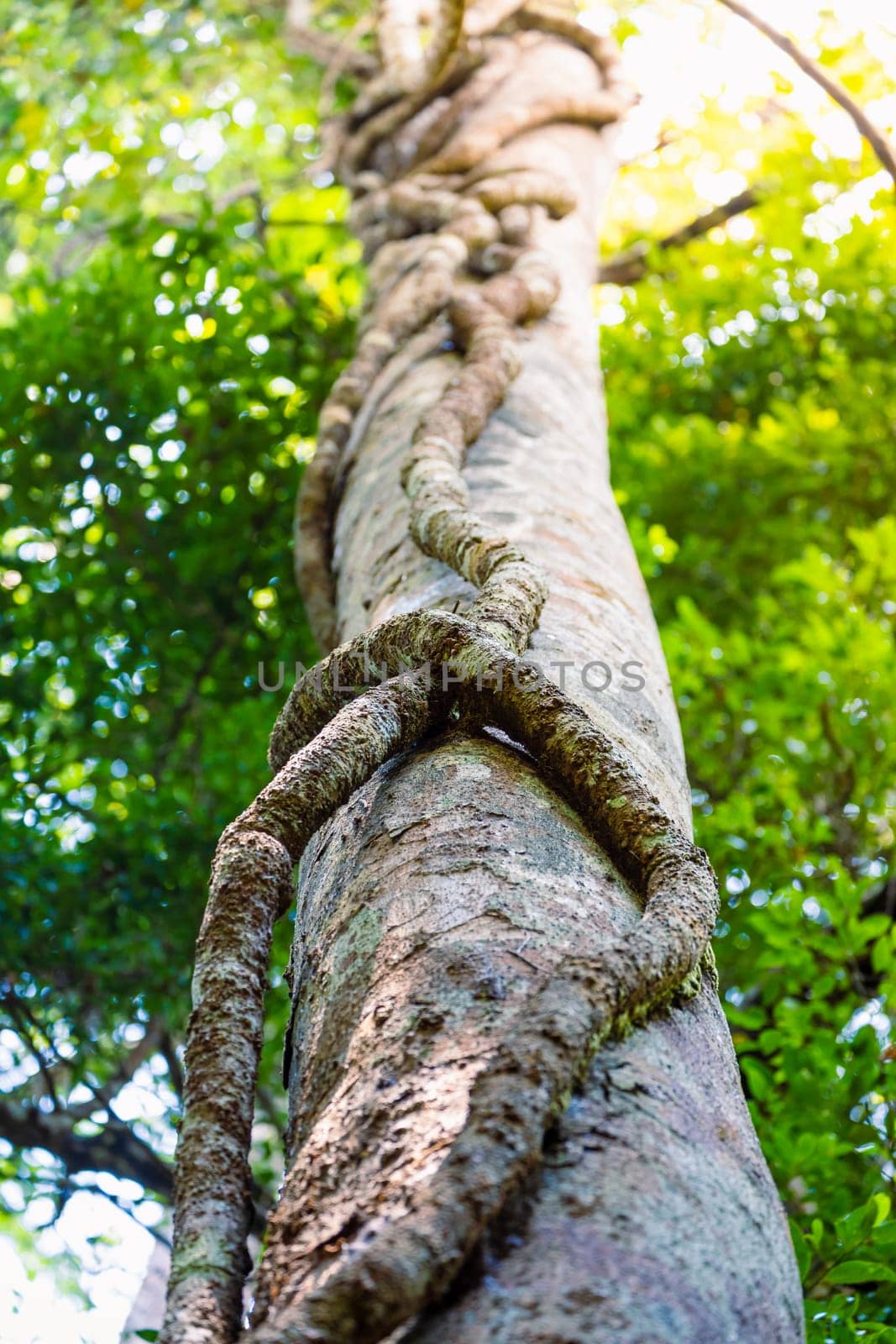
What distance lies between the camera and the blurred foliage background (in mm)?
3051

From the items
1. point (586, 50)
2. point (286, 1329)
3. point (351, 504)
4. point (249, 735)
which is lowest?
point (286, 1329)

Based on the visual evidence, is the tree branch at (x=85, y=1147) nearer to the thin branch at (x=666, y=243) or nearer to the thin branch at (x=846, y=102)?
the thin branch at (x=846, y=102)

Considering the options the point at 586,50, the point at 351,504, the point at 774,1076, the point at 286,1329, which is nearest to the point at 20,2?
the point at 586,50

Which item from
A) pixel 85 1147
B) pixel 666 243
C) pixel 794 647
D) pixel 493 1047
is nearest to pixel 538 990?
pixel 493 1047

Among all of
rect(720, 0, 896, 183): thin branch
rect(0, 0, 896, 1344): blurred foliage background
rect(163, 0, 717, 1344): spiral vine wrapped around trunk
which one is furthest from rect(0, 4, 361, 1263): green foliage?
rect(720, 0, 896, 183): thin branch

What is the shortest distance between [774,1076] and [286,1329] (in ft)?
7.18

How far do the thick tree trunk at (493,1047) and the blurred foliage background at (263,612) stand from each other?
1.05 meters

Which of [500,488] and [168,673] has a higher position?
[168,673]

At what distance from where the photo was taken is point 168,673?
12.3ft

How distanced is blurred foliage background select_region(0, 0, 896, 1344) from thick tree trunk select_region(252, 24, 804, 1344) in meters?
1.05

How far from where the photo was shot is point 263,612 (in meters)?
3.79

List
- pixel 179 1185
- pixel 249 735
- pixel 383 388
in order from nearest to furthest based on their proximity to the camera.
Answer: pixel 179 1185 → pixel 383 388 → pixel 249 735

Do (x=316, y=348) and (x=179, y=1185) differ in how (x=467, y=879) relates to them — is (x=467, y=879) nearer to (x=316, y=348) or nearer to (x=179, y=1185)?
(x=179, y=1185)

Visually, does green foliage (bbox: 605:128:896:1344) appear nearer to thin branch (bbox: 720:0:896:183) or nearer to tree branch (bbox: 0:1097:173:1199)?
thin branch (bbox: 720:0:896:183)
